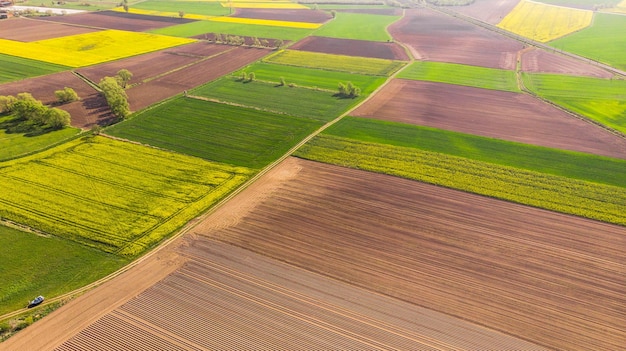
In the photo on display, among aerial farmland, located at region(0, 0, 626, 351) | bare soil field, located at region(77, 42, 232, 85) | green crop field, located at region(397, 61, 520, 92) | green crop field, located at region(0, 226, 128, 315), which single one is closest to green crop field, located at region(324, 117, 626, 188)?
aerial farmland, located at region(0, 0, 626, 351)

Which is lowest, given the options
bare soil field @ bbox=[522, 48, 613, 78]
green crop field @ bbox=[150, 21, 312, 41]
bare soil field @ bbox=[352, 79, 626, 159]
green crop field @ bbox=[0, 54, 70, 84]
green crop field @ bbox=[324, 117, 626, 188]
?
green crop field @ bbox=[324, 117, 626, 188]

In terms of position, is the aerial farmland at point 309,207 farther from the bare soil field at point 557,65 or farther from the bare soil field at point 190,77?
the bare soil field at point 557,65

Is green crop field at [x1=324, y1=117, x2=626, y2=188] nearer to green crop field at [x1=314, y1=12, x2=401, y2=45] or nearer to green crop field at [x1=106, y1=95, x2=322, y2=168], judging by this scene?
green crop field at [x1=106, y1=95, x2=322, y2=168]

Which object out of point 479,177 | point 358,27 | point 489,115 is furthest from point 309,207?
point 358,27

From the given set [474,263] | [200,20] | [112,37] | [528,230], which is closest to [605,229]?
[528,230]

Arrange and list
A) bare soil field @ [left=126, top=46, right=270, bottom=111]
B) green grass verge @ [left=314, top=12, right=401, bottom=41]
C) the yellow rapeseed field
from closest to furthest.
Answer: bare soil field @ [left=126, top=46, right=270, bottom=111]
green grass verge @ [left=314, top=12, right=401, bottom=41]
the yellow rapeseed field

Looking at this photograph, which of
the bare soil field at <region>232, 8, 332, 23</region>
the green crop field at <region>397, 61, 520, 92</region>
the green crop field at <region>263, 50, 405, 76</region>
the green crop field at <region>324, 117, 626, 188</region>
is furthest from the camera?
the bare soil field at <region>232, 8, 332, 23</region>

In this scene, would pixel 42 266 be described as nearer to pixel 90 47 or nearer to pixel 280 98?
pixel 280 98
